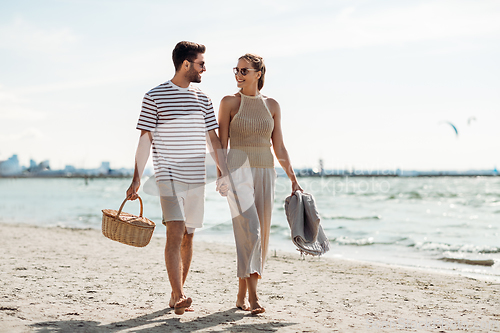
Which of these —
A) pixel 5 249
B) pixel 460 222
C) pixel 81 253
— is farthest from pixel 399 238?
pixel 5 249

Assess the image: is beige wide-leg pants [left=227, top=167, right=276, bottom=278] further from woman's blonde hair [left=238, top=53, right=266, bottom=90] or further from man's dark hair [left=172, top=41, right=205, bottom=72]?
man's dark hair [left=172, top=41, right=205, bottom=72]

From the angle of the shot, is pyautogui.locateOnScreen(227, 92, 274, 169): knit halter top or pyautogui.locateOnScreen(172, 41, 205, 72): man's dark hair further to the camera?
pyautogui.locateOnScreen(227, 92, 274, 169): knit halter top

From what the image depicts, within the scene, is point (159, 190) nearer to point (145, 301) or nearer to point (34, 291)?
point (145, 301)

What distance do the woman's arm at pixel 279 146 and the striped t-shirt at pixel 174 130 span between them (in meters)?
0.65

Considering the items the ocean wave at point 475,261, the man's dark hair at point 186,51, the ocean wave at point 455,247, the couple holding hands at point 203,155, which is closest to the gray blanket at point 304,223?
the couple holding hands at point 203,155

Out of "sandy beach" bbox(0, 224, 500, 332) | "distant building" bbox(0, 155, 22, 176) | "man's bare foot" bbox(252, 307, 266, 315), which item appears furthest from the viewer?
"distant building" bbox(0, 155, 22, 176)

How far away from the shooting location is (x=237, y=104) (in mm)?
3684

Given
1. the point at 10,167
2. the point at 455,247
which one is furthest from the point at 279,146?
the point at 10,167

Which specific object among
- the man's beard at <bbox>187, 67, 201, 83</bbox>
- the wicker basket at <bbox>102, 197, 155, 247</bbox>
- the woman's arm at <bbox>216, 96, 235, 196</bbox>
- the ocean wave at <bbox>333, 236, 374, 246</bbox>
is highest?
the man's beard at <bbox>187, 67, 201, 83</bbox>

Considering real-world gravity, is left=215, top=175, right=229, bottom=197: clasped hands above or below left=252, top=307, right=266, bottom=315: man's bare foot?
above

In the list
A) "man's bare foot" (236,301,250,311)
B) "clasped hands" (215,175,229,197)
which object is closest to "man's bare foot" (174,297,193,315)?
"man's bare foot" (236,301,250,311)

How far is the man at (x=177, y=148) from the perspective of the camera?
3422 mm

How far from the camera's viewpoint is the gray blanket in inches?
143

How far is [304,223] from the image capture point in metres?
3.73
